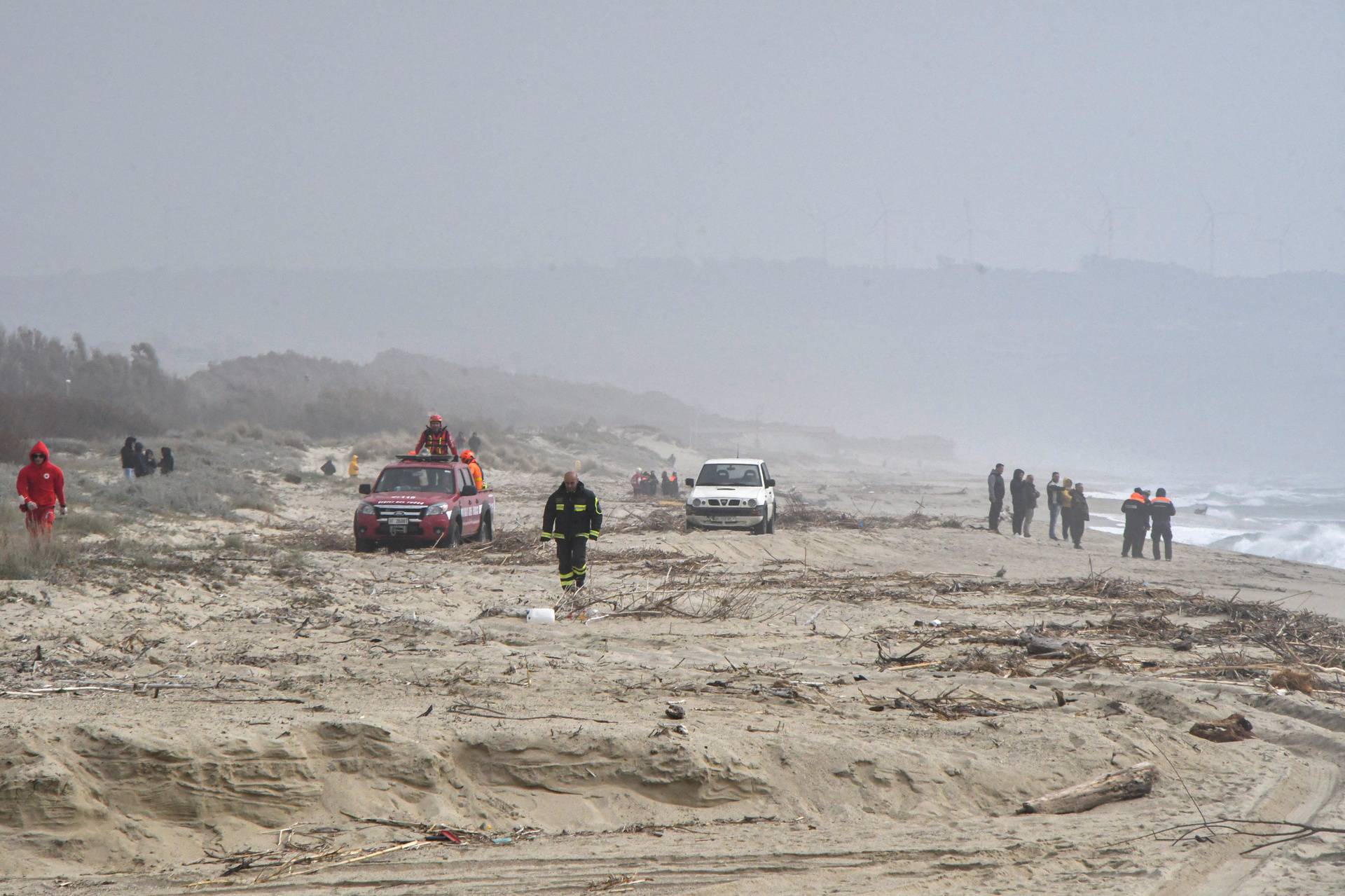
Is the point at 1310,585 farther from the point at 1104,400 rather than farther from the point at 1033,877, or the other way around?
the point at 1104,400

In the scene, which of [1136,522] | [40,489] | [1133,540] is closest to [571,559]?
[40,489]

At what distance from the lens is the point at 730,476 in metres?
21.2

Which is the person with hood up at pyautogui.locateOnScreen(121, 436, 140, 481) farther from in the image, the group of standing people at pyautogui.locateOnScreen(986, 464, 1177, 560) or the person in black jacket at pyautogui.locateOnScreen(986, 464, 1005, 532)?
the person in black jacket at pyautogui.locateOnScreen(986, 464, 1005, 532)

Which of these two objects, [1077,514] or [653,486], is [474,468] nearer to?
[1077,514]

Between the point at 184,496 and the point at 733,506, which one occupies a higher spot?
the point at 733,506

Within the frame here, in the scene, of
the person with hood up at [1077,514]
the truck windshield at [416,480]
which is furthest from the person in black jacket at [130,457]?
the person with hood up at [1077,514]

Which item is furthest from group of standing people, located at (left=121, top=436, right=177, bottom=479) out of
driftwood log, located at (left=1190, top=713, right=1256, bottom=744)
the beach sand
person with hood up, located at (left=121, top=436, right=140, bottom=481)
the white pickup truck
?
driftwood log, located at (left=1190, top=713, right=1256, bottom=744)

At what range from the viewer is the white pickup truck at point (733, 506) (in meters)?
19.8

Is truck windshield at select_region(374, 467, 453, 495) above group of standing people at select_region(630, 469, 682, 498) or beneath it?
above

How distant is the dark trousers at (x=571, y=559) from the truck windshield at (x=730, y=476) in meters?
9.75

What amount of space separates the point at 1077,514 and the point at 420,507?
565 inches

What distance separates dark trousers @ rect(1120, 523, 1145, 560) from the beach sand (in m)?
10.8

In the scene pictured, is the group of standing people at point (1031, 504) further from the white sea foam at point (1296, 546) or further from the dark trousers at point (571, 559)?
the dark trousers at point (571, 559)

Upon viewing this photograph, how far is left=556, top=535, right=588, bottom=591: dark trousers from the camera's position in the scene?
11.1 m
